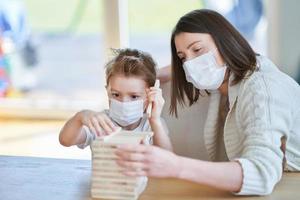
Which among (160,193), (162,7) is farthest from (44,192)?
(162,7)

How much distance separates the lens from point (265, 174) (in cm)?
118

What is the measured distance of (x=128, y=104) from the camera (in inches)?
62.7

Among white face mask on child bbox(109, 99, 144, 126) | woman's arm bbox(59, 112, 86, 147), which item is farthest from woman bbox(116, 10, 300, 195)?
woman's arm bbox(59, 112, 86, 147)

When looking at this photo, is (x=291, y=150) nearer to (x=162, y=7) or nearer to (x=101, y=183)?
(x=101, y=183)

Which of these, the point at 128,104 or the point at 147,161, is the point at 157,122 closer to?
the point at 128,104

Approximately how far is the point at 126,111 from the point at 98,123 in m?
0.26

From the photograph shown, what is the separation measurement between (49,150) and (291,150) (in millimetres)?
2404

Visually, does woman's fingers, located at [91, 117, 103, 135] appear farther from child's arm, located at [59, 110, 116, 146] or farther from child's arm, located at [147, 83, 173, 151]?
child's arm, located at [147, 83, 173, 151]

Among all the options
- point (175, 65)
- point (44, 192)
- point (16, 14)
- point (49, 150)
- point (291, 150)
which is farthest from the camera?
point (16, 14)

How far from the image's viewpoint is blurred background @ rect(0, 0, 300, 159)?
3641 mm

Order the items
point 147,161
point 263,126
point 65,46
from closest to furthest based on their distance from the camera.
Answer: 1. point 147,161
2. point 263,126
3. point 65,46

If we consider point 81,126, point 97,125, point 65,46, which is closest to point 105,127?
point 97,125

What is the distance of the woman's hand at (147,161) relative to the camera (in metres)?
1.10

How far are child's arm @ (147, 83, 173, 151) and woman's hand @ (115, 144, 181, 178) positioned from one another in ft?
1.18
